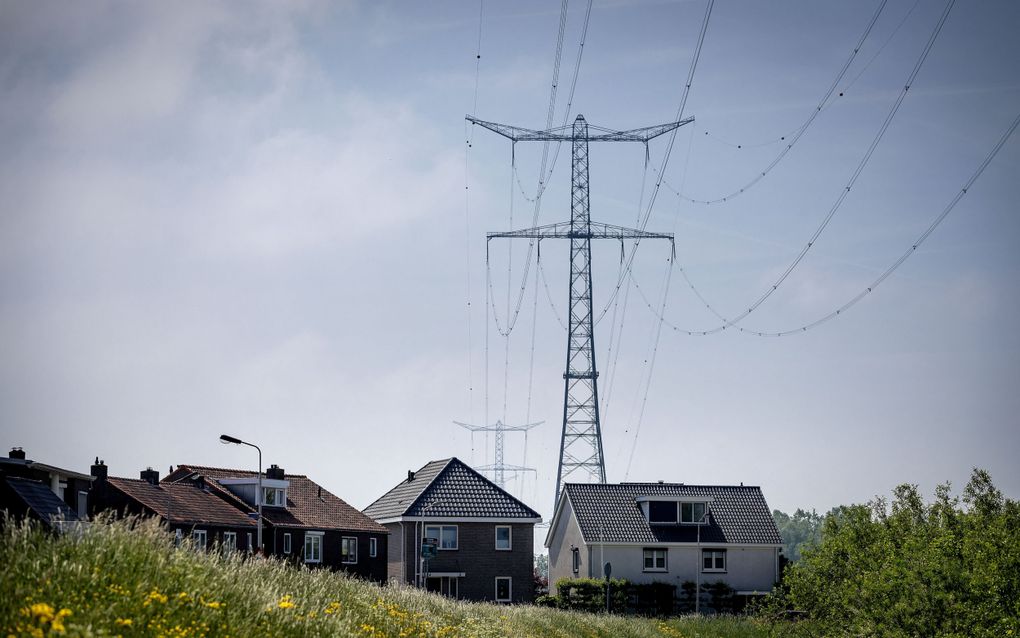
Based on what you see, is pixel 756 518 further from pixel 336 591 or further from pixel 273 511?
pixel 336 591

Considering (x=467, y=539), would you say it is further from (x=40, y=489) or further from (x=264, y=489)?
(x=40, y=489)

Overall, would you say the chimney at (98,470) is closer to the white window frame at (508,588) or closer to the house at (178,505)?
the house at (178,505)

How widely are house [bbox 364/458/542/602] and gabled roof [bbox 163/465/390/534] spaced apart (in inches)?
123

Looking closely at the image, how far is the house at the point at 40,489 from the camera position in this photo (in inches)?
1430

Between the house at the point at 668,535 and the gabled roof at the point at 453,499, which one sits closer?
the gabled roof at the point at 453,499

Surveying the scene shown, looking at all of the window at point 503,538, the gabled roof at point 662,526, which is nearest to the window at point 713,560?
the gabled roof at point 662,526

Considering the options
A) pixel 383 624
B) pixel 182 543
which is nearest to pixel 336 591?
pixel 383 624

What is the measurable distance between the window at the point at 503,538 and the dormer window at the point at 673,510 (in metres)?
10.9

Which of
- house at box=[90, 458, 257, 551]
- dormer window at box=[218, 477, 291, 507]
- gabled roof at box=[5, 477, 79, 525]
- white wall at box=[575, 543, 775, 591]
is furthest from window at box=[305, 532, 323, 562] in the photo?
gabled roof at box=[5, 477, 79, 525]

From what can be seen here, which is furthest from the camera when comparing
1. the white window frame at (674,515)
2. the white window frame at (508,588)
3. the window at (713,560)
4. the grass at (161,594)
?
the white window frame at (674,515)

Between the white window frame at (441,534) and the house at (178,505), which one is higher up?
the house at (178,505)

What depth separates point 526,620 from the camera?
32.6m

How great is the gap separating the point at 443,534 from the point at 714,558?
1874cm

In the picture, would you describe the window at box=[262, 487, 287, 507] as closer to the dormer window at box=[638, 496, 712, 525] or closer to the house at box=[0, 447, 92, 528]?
the house at box=[0, 447, 92, 528]
